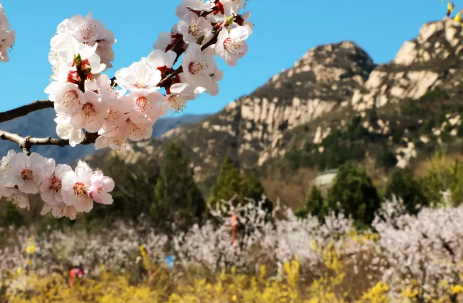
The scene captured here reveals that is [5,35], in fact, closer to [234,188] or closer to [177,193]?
[234,188]

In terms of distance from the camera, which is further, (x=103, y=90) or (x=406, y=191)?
(x=406, y=191)

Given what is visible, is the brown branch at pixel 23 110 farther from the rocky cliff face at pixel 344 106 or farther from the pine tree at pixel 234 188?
the rocky cliff face at pixel 344 106

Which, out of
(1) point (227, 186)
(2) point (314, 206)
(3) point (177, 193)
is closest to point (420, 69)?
(2) point (314, 206)

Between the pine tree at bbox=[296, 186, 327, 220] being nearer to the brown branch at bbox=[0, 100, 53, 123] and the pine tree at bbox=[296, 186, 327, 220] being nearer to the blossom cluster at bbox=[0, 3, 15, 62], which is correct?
the blossom cluster at bbox=[0, 3, 15, 62]

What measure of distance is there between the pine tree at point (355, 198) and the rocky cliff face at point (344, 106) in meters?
31.0

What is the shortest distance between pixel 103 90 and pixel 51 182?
518 millimetres

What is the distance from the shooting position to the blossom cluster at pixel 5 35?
186 cm

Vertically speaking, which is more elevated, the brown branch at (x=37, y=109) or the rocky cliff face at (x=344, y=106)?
the rocky cliff face at (x=344, y=106)

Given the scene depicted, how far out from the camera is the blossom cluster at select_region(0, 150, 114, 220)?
64.2 inches

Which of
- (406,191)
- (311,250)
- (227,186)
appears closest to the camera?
(311,250)

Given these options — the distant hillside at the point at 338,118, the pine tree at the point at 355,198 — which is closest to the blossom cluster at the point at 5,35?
the pine tree at the point at 355,198

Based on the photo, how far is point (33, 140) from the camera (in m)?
1.67

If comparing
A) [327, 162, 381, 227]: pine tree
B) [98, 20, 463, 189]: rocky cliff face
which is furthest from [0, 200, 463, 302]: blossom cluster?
[98, 20, 463, 189]: rocky cliff face

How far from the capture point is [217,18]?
1709 millimetres
